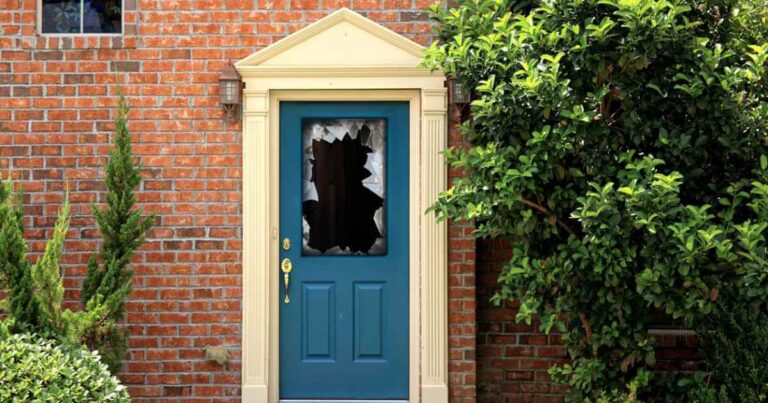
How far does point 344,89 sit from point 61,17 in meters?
2.03

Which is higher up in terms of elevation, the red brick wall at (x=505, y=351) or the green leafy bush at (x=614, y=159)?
the green leafy bush at (x=614, y=159)

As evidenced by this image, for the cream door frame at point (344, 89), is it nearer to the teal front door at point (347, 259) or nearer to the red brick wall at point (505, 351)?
the teal front door at point (347, 259)

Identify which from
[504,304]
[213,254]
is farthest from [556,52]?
[213,254]

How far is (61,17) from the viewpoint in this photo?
20.7ft

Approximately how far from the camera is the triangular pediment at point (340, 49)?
614cm

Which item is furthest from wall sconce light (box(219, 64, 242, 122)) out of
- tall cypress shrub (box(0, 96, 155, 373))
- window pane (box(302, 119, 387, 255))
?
tall cypress shrub (box(0, 96, 155, 373))

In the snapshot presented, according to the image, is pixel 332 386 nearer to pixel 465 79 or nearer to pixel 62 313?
pixel 62 313

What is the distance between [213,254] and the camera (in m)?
6.20

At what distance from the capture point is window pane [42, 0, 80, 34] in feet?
20.7

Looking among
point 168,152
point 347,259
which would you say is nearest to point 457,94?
point 347,259

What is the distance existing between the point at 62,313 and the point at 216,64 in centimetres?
194

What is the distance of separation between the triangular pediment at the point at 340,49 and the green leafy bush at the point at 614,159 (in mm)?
541

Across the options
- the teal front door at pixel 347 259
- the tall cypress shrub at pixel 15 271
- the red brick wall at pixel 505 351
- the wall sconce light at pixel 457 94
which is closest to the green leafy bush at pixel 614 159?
the wall sconce light at pixel 457 94

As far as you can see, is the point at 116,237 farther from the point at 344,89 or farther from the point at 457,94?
the point at 457,94
